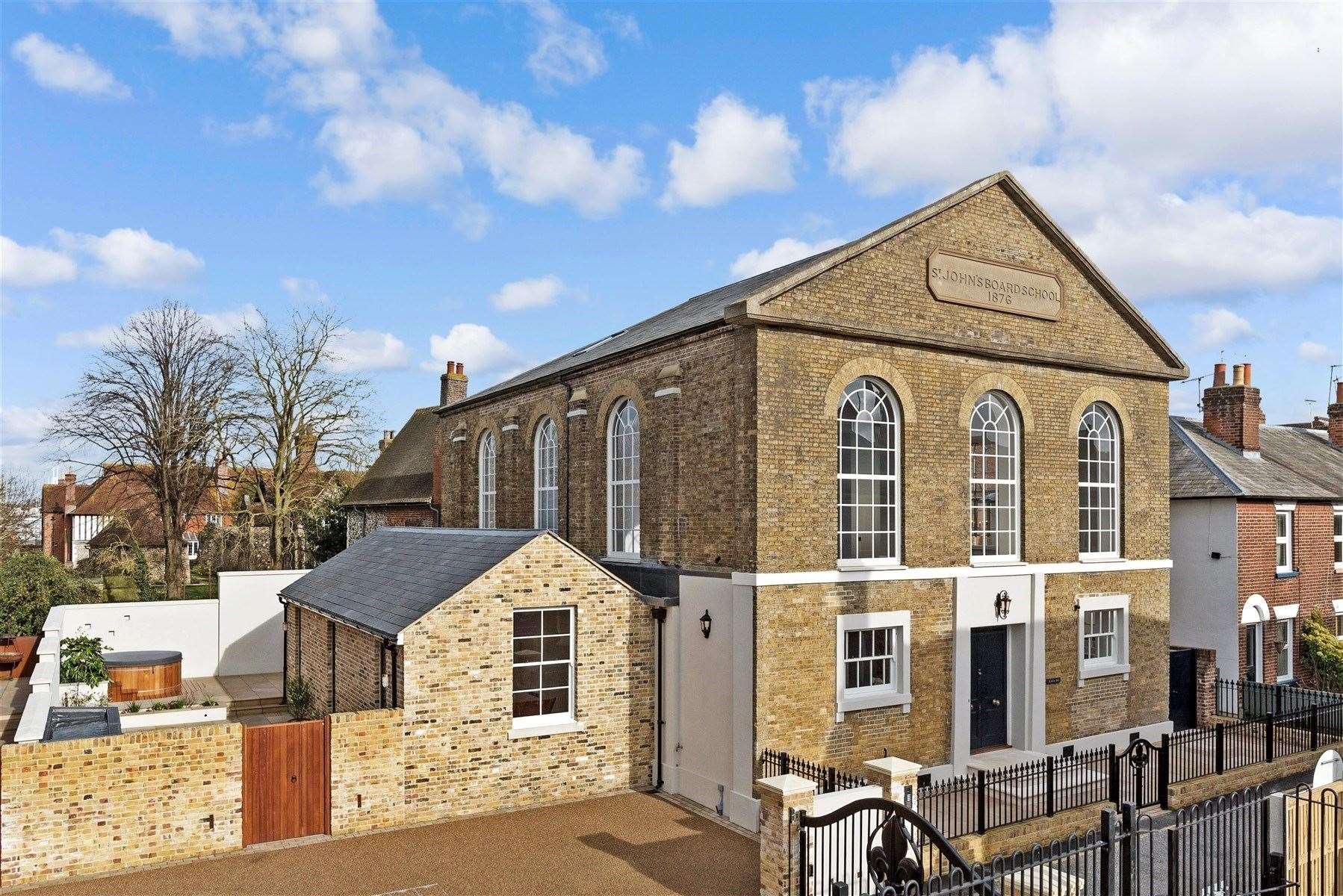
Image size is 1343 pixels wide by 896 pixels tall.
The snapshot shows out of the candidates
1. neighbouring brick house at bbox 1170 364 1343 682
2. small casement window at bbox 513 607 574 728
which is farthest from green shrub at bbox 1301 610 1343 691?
small casement window at bbox 513 607 574 728

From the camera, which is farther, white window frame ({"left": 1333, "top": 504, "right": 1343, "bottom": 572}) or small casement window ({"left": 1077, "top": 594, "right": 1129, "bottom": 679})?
white window frame ({"left": 1333, "top": 504, "right": 1343, "bottom": 572})

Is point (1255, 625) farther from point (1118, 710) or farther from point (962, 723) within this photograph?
point (962, 723)

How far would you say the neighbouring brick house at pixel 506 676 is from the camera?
1370cm

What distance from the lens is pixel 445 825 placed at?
44.2ft

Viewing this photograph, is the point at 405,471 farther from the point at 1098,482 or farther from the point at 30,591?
the point at 1098,482

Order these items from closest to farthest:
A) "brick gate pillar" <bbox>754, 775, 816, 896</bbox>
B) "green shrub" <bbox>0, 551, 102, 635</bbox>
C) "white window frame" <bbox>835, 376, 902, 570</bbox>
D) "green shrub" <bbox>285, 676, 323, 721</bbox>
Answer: "brick gate pillar" <bbox>754, 775, 816, 896</bbox> → "white window frame" <bbox>835, 376, 902, 570</bbox> → "green shrub" <bbox>285, 676, 323, 721</bbox> → "green shrub" <bbox>0, 551, 102, 635</bbox>

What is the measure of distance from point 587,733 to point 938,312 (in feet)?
30.0

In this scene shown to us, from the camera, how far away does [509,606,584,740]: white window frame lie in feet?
47.4

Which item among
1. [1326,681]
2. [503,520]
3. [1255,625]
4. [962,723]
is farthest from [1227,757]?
[503,520]

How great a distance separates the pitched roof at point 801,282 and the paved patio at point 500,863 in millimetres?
7643

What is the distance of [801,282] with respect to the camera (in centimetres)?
1434

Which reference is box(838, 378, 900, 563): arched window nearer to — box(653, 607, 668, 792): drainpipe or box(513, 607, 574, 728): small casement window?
box(653, 607, 668, 792): drainpipe

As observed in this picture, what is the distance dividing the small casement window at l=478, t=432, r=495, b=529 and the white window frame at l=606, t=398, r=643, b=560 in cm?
789

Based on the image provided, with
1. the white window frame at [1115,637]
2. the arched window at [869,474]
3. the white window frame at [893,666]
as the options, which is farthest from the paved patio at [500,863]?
the white window frame at [1115,637]
